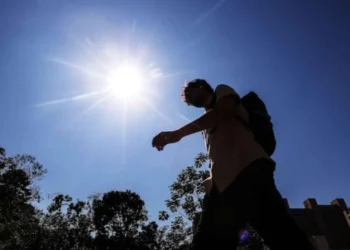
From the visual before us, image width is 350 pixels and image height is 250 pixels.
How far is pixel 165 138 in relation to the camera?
1933 mm

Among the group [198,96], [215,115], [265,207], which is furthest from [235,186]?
[198,96]

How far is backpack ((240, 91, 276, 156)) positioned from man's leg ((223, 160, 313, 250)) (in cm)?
20

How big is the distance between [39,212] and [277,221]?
1605 inches

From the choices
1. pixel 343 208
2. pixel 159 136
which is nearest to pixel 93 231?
pixel 343 208

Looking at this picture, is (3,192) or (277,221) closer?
(277,221)

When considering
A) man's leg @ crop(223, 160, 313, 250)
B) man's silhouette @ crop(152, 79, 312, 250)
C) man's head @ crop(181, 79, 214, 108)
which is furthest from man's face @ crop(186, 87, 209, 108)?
man's leg @ crop(223, 160, 313, 250)

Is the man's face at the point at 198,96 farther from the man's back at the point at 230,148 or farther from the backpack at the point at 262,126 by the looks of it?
the backpack at the point at 262,126

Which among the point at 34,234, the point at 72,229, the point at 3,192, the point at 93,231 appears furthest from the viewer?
the point at 93,231

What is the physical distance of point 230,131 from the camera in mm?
1948

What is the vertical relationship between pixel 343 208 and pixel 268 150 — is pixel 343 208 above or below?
above

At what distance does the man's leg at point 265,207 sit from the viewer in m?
1.57

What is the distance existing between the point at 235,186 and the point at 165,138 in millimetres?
643

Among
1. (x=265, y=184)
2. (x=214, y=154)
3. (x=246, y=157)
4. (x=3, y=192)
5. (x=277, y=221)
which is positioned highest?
(x=3, y=192)

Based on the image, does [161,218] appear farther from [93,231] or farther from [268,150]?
[268,150]
